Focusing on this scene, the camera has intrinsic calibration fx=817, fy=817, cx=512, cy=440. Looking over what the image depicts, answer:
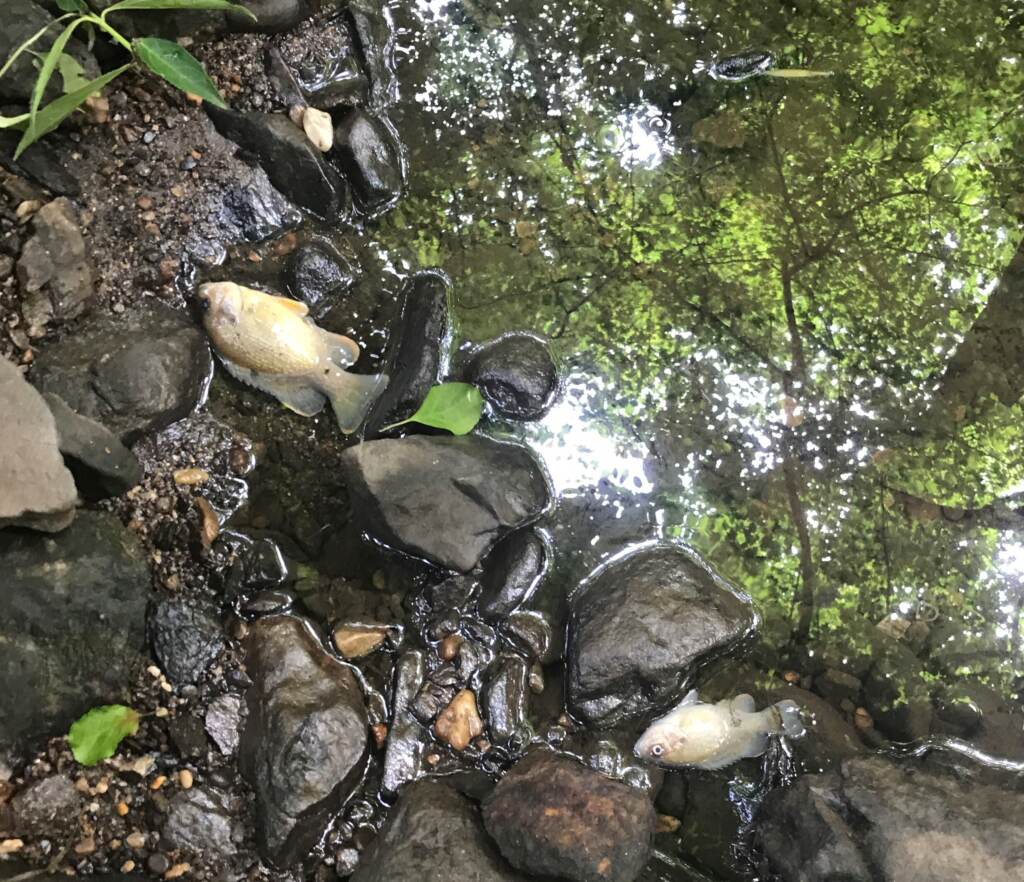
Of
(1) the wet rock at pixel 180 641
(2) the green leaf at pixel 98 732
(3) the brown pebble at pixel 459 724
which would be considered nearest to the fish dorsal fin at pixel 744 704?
(3) the brown pebble at pixel 459 724

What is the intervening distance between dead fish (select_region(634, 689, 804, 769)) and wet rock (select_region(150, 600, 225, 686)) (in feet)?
5.19

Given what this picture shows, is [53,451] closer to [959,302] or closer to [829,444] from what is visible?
[829,444]

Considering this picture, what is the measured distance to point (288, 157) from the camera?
332 centimetres

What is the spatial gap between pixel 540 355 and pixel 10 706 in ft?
7.09

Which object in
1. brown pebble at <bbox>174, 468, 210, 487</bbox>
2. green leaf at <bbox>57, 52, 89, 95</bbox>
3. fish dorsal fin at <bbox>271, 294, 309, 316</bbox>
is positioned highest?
green leaf at <bbox>57, 52, 89, 95</bbox>

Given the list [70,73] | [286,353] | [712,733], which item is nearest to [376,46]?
[70,73]

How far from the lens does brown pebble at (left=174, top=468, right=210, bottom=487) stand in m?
3.05

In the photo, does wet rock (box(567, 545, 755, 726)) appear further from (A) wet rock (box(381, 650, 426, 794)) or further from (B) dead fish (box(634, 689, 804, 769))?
(A) wet rock (box(381, 650, 426, 794))

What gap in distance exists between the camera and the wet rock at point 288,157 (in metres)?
3.32

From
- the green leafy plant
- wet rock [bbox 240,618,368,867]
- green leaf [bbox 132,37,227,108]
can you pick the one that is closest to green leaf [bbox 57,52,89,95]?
the green leafy plant

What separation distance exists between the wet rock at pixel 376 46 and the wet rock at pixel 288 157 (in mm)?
452

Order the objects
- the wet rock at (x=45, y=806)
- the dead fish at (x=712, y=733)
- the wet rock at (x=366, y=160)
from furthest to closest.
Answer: the wet rock at (x=366, y=160) → the dead fish at (x=712, y=733) → the wet rock at (x=45, y=806)

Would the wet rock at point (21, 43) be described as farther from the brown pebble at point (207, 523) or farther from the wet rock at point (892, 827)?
the wet rock at point (892, 827)

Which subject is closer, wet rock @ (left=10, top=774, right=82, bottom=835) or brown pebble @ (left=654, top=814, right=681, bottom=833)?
wet rock @ (left=10, top=774, right=82, bottom=835)
